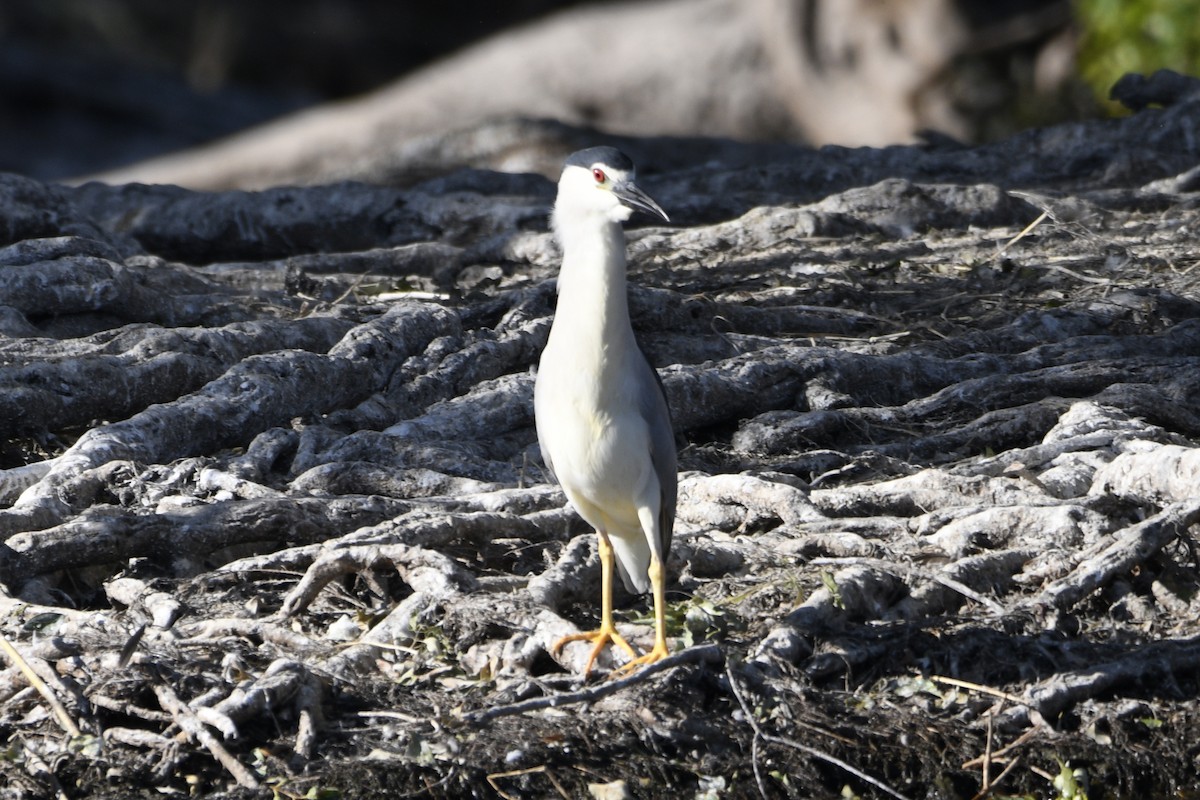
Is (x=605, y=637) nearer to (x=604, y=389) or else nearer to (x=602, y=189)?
(x=604, y=389)

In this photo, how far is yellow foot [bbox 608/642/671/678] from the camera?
4086 mm

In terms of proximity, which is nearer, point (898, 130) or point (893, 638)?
point (893, 638)

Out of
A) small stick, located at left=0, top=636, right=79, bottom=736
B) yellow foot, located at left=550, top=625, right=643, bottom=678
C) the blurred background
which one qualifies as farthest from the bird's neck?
the blurred background

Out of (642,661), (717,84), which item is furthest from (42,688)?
(717,84)

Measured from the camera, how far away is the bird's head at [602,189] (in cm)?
420

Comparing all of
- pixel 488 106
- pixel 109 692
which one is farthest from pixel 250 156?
pixel 109 692

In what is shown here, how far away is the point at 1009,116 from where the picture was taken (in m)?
14.9

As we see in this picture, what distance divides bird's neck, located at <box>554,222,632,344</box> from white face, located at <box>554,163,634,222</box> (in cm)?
6

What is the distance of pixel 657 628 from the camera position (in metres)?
4.23

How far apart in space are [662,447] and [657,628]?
0.51 meters

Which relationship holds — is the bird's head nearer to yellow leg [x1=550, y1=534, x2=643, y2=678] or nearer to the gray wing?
the gray wing

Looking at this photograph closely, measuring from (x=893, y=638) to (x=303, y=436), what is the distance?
2.41 metres

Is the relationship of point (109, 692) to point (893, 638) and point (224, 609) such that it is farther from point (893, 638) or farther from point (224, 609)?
point (893, 638)

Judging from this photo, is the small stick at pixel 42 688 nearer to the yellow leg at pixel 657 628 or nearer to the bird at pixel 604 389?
the bird at pixel 604 389
